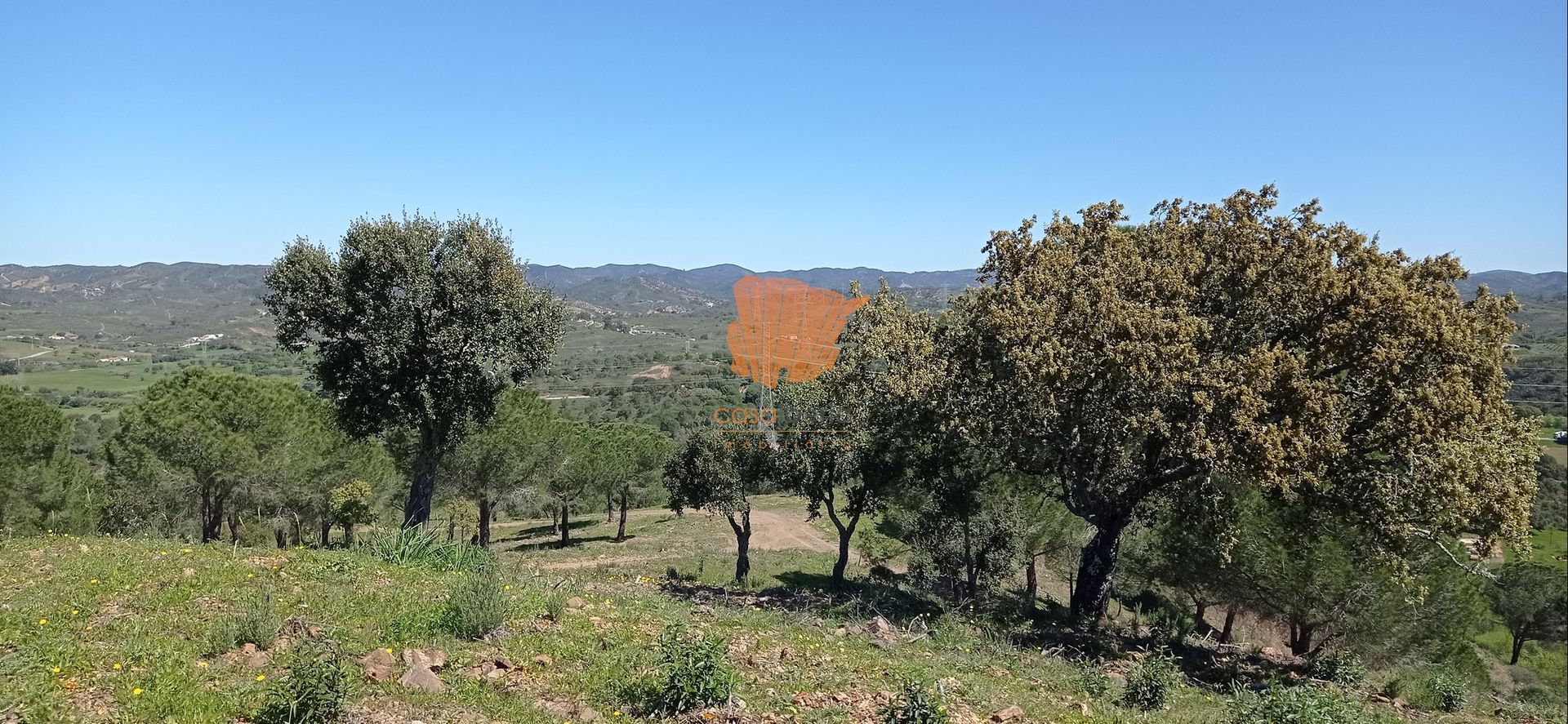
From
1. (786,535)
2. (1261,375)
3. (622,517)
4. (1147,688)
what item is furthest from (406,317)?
(786,535)

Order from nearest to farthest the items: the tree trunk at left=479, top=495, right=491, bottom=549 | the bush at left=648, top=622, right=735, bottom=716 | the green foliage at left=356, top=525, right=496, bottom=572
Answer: the bush at left=648, top=622, right=735, bottom=716 < the green foliage at left=356, top=525, right=496, bottom=572 < the tree trunk at left=479, top=495, right=491, bottom=549

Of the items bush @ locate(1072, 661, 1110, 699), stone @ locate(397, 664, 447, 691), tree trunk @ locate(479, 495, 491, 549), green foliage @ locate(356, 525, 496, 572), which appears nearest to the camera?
stone @ locate(397, 664, 447, 691)

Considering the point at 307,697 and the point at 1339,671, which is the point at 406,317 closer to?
the point at 307,697

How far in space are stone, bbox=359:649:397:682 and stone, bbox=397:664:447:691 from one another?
16 centimetres

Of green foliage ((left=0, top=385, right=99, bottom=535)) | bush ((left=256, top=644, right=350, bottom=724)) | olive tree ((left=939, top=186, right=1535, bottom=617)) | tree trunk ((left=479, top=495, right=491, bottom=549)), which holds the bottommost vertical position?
tree trunk ((left=479, top=495, right=491, bottom=549))

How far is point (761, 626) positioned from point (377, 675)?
5.28 m

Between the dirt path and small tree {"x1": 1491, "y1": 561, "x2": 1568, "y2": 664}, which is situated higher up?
the dirt path

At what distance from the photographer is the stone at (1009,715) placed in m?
7.10

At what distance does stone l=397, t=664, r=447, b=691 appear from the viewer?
6.42m

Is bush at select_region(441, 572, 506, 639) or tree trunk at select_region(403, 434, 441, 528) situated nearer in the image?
bush at select_region(441, 572, 506, 639)

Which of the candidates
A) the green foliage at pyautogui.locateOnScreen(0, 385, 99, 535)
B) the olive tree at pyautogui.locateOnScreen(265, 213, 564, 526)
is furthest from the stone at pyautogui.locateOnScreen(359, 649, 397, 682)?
the green foliage at pyautogui.locateOnScreen(0, 385, 99, 535)

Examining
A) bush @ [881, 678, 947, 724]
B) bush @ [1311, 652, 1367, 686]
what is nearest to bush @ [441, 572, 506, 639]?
bush @ [881, 678, 947, 724]

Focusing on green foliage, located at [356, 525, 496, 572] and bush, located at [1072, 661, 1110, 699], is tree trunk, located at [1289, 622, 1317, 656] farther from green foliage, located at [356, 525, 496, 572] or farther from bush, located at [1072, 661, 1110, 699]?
green foliage, located at [356, 525, 496, 572]

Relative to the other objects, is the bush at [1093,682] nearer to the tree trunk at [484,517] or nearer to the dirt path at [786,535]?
the tree trunk at [484,517]
